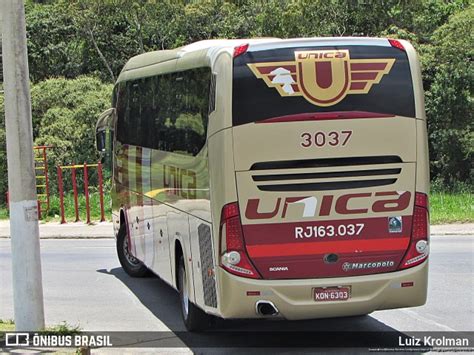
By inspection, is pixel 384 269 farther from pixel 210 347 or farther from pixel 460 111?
pixel 460 111

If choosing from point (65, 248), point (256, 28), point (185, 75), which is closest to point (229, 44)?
point (185, 75)

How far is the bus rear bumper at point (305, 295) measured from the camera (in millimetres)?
8492

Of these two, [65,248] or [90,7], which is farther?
[90,7]

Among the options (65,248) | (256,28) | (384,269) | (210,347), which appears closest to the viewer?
(384,269)

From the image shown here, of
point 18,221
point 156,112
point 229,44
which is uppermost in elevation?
point 229,44

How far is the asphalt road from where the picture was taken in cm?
1038

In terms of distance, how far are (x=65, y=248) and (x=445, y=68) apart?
18.0m

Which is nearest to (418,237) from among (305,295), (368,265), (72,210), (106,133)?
(368,265)

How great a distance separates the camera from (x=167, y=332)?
1021cm

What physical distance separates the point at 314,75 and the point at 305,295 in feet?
7.18

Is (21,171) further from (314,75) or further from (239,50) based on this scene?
(314,75)

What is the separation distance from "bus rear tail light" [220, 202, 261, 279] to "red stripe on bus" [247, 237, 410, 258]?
91 mm

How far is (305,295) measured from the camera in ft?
27.9

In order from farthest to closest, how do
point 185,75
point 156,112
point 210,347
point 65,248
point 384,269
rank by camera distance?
1. point 65,248
2. point 156,112
3. point 185,75
4. point 210,347
5. point 384,269
